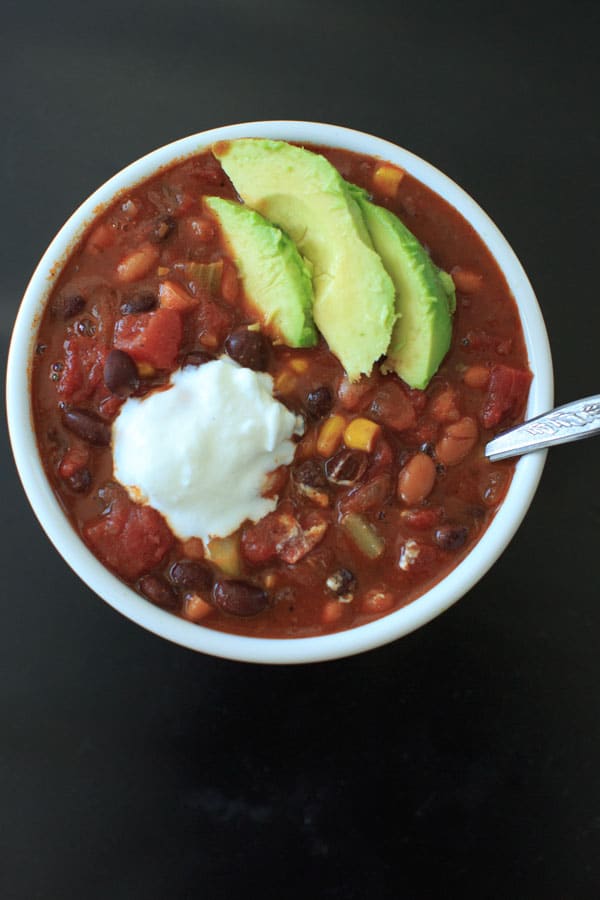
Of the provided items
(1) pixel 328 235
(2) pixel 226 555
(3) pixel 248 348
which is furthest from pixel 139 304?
(2) pixel 226 555

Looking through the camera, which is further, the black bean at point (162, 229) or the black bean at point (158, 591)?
the black bean at point (162, 229)

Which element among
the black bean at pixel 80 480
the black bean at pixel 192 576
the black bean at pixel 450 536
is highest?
the black bean at pixel 80 480

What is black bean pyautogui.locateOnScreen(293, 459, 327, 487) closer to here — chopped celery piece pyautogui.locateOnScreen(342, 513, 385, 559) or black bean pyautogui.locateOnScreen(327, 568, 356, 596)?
chopped celery piece pyautogui.locateOnScreen(342, 513, 385, 559)

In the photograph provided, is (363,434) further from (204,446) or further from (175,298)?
(175,298)

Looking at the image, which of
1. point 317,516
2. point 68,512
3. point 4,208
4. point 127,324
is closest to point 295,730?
point 317,516

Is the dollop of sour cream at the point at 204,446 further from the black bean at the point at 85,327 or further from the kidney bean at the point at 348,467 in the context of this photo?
the black bean at the point at 85,327

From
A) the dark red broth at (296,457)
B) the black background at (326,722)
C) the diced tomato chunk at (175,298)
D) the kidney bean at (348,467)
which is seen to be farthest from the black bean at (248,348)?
the black background at (326,722)

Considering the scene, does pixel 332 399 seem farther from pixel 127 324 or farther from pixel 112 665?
pixel 112 665
